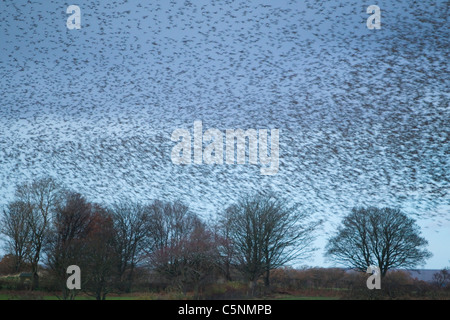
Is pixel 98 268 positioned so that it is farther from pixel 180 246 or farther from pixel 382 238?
pixel 382 238

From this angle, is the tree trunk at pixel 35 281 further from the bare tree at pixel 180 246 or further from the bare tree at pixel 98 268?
the bare tree at pixel 180 246

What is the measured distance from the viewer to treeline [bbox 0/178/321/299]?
20.1 meters

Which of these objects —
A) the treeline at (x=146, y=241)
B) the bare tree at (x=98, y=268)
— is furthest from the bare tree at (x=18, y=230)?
the bare tree at (x=98, y=268)

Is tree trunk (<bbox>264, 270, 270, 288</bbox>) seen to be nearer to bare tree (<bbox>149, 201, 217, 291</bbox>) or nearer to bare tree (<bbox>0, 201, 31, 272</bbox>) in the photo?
bare tree (<bbox>149, 201, 217, 291</bbox>)

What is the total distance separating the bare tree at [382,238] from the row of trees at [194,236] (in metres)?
0.06

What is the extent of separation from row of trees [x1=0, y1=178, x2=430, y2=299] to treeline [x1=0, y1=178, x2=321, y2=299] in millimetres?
56

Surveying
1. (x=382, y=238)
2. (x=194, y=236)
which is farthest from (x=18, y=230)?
(x=382, y=238)

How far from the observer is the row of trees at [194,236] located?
2419cm

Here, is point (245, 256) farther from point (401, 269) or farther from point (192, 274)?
point (401, 269)

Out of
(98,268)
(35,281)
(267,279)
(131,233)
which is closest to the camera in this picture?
(98,268)

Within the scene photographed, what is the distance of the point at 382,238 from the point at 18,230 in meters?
22.1

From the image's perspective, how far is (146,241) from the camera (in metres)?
28.2
